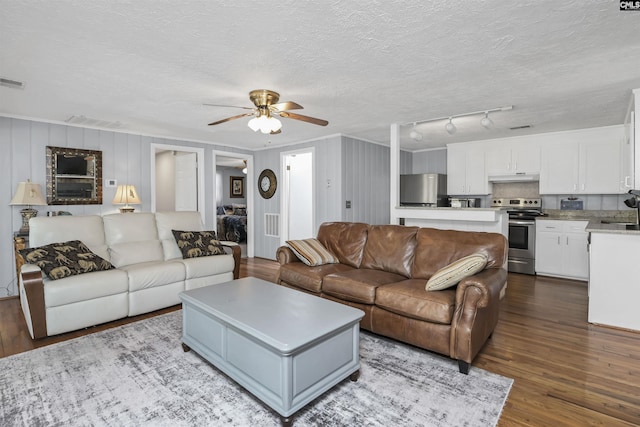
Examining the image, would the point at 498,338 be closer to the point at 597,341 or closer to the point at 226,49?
the point at 597,341

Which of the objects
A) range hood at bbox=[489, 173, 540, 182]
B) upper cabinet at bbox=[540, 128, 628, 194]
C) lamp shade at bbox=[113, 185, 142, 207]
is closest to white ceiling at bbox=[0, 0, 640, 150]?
upper cabinet at bbox=[540, 128, 628, 194]

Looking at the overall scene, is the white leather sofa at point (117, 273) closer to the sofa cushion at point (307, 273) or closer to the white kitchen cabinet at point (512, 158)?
the sofa cushion at point (307, 273)

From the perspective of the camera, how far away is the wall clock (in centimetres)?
652

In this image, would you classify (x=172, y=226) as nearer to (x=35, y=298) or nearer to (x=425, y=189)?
(x=35, y=298)

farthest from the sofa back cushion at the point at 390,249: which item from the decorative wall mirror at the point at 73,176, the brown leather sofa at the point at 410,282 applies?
the decorative wall mirror at the point at 73,176

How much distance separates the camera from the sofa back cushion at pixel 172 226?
4.11 meters

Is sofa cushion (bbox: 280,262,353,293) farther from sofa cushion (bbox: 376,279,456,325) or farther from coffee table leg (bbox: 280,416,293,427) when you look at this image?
coffee table leg (bbox: 280,416,293,427)

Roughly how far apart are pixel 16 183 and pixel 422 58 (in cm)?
507

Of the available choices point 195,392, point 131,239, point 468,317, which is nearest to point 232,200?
point 131,239

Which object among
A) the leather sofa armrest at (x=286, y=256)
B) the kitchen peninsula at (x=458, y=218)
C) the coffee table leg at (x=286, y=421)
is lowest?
the coffee table leg at (x=286, y=421)

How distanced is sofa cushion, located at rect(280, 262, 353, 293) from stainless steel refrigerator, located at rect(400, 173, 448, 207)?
337 centimetres

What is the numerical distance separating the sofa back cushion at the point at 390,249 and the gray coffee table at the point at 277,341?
1163 millimetres

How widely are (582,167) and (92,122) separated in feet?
23.7

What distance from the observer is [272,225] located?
21.6ft
